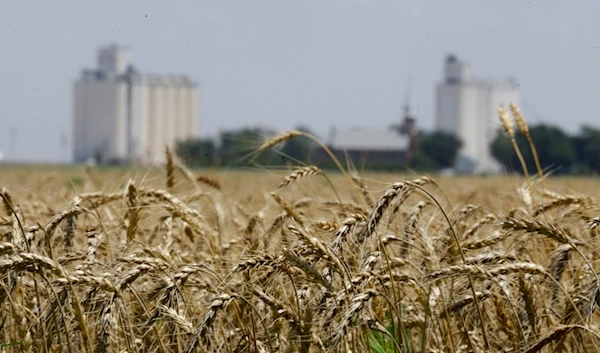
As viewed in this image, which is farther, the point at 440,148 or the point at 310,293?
the point at 440,148

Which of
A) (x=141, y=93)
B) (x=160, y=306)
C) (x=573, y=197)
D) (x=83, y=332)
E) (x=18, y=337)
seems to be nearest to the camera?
(x=83, y=332)

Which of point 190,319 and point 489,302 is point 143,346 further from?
point 489,302

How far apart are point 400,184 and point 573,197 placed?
1.67m

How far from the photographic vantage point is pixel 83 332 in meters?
2.40

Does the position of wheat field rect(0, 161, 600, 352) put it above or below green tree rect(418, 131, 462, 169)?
above

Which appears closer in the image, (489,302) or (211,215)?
(489,302)

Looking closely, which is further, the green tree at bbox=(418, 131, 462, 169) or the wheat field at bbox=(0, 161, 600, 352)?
the green tree at bbox=(418, 131, 462, 169)

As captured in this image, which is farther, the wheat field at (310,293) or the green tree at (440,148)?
the green tree at (440,148)

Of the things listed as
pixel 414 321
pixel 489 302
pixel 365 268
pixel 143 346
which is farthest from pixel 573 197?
pixel 143 346

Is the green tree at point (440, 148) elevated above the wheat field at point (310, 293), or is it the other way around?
the wheat field at point (310, 293)

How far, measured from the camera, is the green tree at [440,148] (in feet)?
372

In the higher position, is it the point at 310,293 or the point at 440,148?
the point at 310,293

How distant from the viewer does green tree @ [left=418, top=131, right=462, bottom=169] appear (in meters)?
113

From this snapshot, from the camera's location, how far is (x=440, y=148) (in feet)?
378
